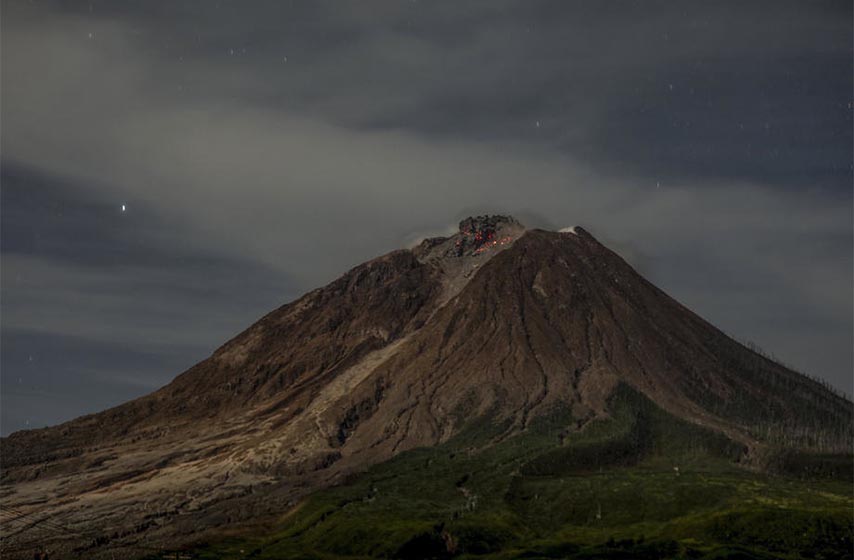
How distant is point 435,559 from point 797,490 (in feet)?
268

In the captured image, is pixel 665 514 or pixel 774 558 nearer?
pixel 774 558

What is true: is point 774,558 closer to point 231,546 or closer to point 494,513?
point 494,513

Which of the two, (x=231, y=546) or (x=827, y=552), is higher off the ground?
(x=231, y=546)

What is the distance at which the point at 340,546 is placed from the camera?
170 metres

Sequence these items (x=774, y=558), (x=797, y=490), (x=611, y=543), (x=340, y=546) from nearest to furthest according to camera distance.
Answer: (x=774, y=558)
(x=611, y=543)
(x=340, y=546)
(x=797, y=490)

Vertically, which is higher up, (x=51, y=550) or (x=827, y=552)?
(x=51, y=550)

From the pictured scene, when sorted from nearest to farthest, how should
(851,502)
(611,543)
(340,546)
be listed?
(611,543), (340,546), (851,502)

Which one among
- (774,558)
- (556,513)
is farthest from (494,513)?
(774,558)

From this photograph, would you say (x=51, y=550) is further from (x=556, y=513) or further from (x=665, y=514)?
(x=665, y=514)

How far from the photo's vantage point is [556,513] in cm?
19175

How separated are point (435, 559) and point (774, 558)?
5392cm

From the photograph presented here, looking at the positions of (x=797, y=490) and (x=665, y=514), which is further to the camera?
(x=797, y=490)

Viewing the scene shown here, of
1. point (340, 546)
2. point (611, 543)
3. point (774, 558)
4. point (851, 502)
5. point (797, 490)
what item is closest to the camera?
point (774, 558)

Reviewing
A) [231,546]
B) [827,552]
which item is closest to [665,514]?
[827,552]
